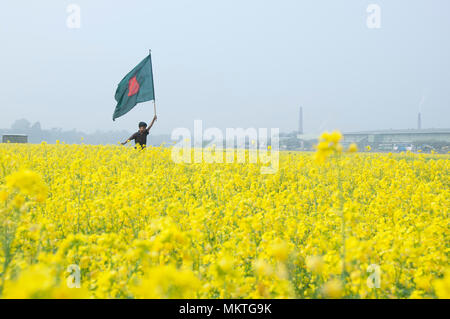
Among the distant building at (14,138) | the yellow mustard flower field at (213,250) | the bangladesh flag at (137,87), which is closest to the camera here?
the yellow mustard flower field at (213,250)

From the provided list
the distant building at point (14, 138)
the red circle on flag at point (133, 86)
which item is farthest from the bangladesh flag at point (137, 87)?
the distant building at point (14, 138)

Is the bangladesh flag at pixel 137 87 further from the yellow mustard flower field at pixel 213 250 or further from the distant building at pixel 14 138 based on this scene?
the distant building at pixel 14 138

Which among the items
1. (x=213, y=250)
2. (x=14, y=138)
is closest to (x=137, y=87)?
(x=213, y=250)

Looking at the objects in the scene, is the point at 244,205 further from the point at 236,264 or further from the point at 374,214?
the point at 374,214

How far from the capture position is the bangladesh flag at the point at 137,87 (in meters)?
10.3

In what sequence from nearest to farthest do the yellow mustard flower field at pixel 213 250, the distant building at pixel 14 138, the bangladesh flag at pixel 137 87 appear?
the yellow mustard flower field at pixel 213 250
the bangladesh flag at pixel 137 87
the distant building at pixel 14 138

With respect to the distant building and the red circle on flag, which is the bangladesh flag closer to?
the red circle on flag

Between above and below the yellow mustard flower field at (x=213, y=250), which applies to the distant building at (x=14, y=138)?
above

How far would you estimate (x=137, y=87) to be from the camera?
34.1 ft

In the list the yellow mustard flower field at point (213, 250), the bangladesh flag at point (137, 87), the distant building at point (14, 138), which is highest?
the bangladesh flag at point (137, 87)

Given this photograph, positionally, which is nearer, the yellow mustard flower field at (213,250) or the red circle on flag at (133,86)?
the yellow mustard flower field at (213,250)

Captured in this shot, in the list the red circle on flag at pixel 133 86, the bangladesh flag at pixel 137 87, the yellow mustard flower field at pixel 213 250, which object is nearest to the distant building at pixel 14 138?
the bangladesh flag at pixel 137 87

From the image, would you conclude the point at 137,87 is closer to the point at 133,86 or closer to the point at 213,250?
the point at 133,86
